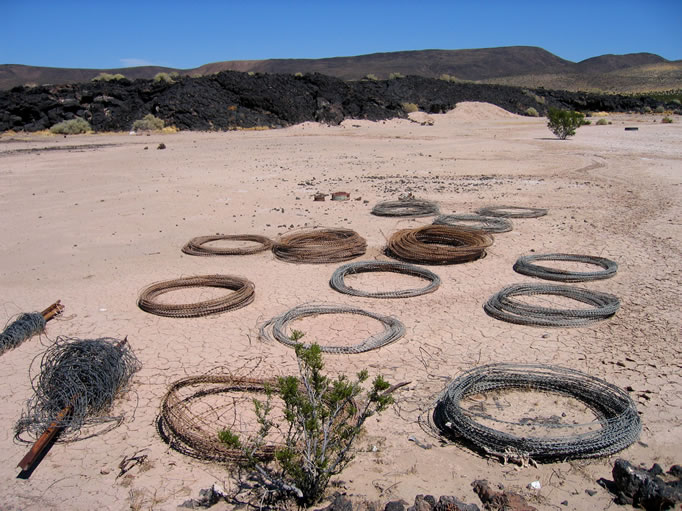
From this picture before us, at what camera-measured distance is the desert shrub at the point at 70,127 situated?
31.1 meters

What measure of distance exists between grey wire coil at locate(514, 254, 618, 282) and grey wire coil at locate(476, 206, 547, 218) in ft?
8.55

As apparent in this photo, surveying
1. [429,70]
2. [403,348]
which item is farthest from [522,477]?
[429,70]

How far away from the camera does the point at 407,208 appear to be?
11.3 meters

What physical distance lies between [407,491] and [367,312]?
295 cm

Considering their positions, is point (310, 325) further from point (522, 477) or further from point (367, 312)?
point (522, 477)

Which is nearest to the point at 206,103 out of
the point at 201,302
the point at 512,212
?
the point at 512,212

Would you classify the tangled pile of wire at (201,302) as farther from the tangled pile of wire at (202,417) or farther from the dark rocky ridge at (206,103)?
the dark rocky ridge at (206,103)

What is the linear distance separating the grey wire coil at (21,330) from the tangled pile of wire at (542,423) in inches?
174

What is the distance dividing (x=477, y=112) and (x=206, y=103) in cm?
2021

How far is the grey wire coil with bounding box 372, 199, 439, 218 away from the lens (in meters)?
10.6

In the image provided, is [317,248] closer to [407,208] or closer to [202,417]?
[407,208]

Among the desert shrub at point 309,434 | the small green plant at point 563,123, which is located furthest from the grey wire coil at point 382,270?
the small green plant at point 563,123

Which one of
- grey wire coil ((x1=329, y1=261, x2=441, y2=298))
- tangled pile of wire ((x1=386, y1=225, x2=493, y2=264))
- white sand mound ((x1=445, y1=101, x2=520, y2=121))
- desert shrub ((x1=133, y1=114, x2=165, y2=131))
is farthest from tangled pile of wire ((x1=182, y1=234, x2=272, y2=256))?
white sand mound ((x1=445, y1=101, x2=520, y2=121))

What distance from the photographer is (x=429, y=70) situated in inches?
4328
